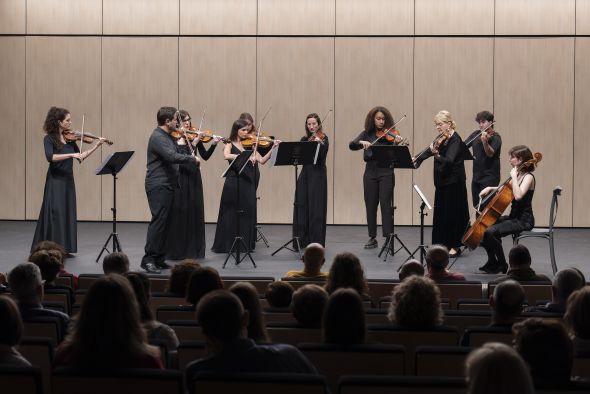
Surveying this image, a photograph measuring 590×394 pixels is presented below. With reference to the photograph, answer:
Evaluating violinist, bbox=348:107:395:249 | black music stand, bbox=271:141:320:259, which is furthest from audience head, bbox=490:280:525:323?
violinist, bbox=348:107:395:249

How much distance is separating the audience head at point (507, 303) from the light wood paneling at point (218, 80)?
29.6 feet

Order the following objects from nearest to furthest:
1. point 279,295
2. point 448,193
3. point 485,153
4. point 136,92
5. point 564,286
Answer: point 564,286, point 279,295, point 448,193, point 485,153, point 136,92

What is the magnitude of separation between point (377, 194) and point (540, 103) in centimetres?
359

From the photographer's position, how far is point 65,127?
362 inches

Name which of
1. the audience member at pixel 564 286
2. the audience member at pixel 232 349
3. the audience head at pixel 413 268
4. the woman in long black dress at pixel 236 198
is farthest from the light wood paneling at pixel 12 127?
the audience member at pixel 232 349

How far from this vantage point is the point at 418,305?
4102 mm

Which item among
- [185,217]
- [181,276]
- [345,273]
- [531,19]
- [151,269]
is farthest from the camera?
[531,19]

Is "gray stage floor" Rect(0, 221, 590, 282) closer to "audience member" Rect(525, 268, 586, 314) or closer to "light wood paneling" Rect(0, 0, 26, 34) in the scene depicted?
"light wood paneling" Rect(0, 0, 26, 34)

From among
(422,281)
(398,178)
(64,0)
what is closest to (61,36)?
(64,0)

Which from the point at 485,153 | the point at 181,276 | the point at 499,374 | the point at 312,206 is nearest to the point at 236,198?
the point at 312,206

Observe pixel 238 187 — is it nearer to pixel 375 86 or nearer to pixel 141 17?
pixel 375 86

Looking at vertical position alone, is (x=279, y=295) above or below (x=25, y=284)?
below

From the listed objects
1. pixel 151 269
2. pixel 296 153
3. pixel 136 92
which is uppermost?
pixel 136 92

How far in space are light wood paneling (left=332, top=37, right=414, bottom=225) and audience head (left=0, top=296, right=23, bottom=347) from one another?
388 inches
